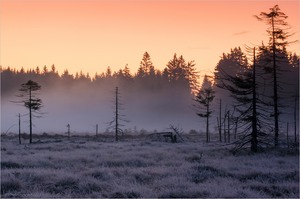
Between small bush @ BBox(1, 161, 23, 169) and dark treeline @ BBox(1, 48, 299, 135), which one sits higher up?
dark treeline @ BBox(1, 48, 299, 135)

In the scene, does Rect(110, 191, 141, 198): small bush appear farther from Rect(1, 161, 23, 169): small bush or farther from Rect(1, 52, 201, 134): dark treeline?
Rect(1, 52, 201, 134): dark treeline

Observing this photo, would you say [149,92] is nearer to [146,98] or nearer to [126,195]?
[146,98]

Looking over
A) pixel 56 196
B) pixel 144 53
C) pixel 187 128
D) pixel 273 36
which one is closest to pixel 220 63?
pixel 187 128

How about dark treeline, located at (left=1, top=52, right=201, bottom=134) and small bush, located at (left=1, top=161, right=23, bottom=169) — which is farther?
dark treeline, located at (left=1, top=52, right=201, bottom=134)

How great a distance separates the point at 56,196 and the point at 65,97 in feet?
467

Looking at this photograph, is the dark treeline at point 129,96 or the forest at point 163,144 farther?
the dark treeline at point 129,96

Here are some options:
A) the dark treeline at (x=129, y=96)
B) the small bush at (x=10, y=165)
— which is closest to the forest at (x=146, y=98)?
the dark treeline at (x=129, y=96)

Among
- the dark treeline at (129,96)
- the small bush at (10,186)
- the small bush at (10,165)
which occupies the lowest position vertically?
the small bush at (10,165)

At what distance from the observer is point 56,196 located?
10.9 metres

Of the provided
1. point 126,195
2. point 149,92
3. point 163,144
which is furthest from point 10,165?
point 149,92

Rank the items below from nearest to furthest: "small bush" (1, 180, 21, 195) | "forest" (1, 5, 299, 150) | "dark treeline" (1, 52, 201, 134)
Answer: "small bush" (1, 180, 21, 195)
"forest" (1, 5, 299, 150)
"dark treeline" (1, 52, 201, 134)

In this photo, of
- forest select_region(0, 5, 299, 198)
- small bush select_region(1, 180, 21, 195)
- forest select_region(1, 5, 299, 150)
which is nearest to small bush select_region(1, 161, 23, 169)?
forest select_region(0, 5, 299, 198)

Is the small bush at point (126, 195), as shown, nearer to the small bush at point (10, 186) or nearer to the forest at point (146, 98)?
the small bush at point (10, 186)

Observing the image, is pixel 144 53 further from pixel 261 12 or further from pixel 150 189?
pixel 150 189
